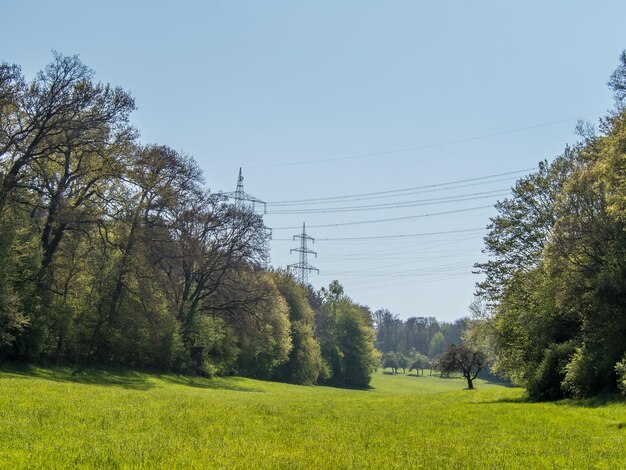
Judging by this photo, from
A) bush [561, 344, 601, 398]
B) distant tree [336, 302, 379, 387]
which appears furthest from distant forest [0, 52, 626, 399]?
distant tree [336, 302, 379, 387]

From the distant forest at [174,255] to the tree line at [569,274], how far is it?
103mm

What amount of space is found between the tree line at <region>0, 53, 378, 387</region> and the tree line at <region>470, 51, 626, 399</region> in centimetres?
2644

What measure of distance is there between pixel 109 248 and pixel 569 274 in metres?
32.3

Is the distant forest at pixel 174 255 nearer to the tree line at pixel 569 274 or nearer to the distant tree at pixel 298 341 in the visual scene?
the tree line at pixel 569 274

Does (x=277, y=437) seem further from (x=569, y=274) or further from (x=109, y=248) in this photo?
(x=109, y=248)

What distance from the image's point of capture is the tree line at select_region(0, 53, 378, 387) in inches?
1233

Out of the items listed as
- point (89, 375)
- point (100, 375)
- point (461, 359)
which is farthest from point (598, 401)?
point (461, 359)

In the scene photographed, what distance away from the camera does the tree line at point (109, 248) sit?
103 ft

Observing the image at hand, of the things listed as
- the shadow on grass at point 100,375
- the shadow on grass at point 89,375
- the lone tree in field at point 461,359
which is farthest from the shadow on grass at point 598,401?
the lone tree in field at point 461,359

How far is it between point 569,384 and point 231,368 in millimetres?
51078

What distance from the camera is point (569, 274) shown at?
29.0 meters

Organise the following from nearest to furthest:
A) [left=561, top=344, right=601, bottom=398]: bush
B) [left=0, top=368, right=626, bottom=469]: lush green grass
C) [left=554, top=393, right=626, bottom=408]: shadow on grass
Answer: [left=0, top=368, right=626, bottom=469]: lush green grass
[left=554, top=393, right=626, bottom=408]: shadow on grass
[left=561, top=344, right=601, bottom=398]: bush

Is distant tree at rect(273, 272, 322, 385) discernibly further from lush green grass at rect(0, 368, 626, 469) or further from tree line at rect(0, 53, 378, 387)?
lush green grass at rect(0, 368, 626, 469)

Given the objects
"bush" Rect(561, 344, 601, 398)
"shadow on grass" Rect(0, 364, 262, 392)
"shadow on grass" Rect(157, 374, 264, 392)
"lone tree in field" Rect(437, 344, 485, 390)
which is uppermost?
"lone tree in field" Rect(437, 344, 485, 390)
